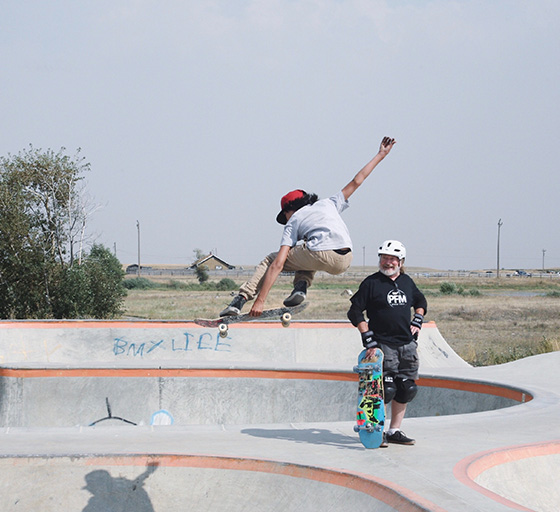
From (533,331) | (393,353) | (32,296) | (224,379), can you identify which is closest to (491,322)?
(533,331)

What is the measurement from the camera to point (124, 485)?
5.92m

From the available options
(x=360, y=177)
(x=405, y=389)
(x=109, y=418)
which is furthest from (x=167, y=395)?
(x=360, y=177)

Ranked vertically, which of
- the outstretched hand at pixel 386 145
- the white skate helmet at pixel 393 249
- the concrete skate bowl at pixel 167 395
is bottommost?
the concrete skate bowl at pixel 167 395

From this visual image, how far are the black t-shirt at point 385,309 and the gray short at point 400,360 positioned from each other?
7 centimetres

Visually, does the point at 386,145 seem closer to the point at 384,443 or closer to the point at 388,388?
the point at 388,388

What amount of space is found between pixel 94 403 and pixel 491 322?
24002mm

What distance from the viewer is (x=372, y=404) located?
6379 millimetres

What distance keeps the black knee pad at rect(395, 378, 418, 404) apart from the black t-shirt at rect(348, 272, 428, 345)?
39cm

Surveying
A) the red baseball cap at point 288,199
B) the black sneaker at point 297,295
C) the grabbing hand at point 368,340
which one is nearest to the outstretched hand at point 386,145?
the red baseball cap at point 288,199

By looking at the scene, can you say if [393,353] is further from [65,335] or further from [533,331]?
[533,331]

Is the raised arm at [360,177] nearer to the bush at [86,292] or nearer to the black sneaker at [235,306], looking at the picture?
the black sneaker at [235,306]

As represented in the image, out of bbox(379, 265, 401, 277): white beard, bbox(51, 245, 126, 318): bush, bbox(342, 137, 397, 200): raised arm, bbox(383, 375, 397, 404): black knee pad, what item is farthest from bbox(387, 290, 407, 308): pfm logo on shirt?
bbox(51, 245, 126, 318): bush

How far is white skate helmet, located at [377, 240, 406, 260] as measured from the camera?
6594mm

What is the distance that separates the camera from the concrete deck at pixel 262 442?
5441mm
